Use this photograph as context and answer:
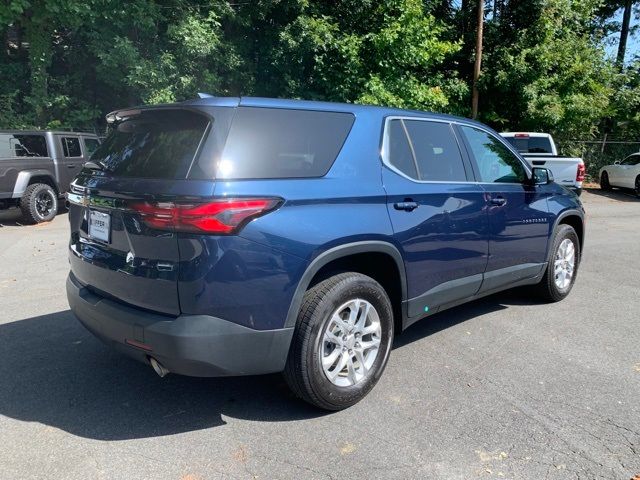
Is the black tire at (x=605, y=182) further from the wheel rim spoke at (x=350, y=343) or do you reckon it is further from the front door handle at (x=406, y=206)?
the wheel rim spoke at (x=350, y=343)

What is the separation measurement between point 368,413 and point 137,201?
1827 millimetres

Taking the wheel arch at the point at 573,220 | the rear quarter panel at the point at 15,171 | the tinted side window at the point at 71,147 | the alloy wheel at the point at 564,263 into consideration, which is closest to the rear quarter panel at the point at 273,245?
the wheel arch at the point at 573,220

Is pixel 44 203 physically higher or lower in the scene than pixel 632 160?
lower

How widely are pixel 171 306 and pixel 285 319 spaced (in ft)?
1.98

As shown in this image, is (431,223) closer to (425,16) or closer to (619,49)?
(425,16)

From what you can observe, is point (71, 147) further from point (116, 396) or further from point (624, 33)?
point (624, 33)

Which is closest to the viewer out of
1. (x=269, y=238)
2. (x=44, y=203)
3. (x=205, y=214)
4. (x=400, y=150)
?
(x=205, y=214)

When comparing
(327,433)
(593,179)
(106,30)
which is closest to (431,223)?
(327,433)

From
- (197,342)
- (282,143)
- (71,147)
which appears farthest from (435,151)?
(71,147)

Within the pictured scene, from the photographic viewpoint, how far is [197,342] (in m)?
2.64

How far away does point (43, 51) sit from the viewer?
15281 mm

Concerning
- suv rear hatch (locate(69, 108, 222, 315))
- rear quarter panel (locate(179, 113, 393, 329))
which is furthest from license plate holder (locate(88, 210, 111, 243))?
rear quarter panel (locate(179, 113, 393, 329))

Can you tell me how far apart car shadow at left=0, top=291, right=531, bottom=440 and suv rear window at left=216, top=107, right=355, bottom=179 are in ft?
4.78

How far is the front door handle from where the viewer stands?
341 cm
